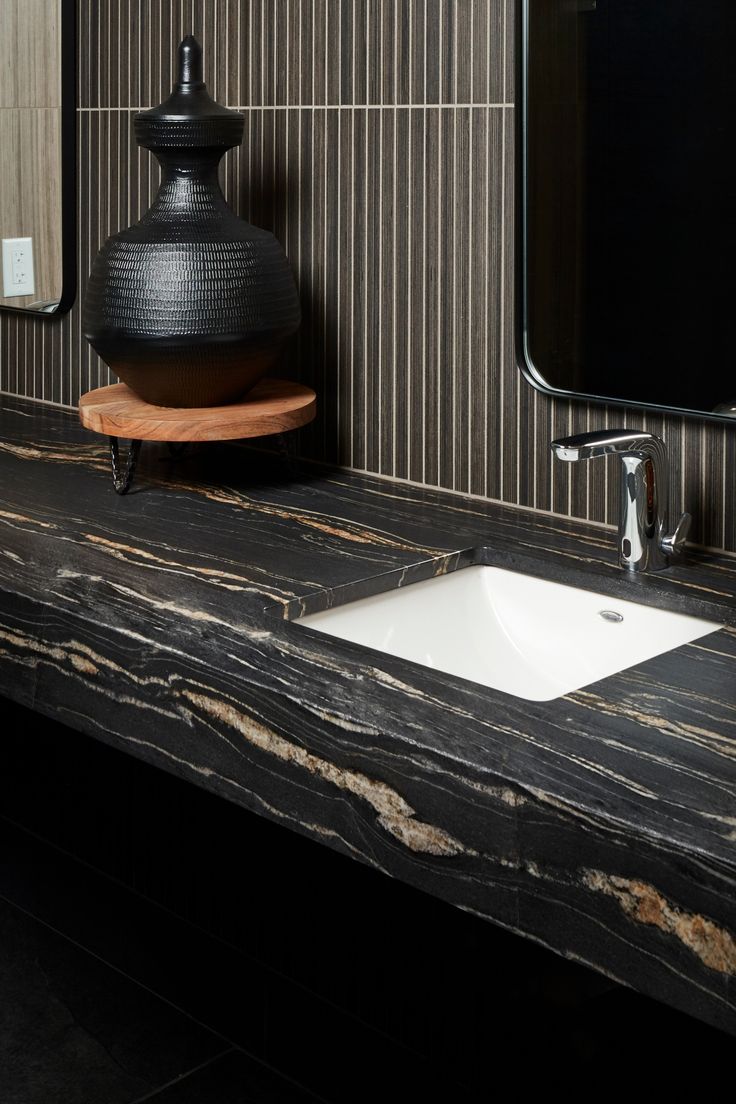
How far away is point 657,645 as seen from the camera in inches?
52.0

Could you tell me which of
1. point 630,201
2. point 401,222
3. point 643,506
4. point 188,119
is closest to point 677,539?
point 643,506

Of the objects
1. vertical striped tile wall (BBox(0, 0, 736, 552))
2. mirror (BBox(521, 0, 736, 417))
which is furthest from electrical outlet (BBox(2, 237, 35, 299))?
mirror (BBox(521, 0, 736, 417))

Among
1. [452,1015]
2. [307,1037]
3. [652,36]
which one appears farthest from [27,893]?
[652,36]

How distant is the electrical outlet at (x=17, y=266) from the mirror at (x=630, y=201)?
106 centimetres

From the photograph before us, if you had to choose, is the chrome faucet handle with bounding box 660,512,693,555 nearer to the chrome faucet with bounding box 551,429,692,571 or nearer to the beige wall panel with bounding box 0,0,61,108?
the chrome faucet with bounding box 551,429,692,571

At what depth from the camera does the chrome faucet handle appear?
138 cm

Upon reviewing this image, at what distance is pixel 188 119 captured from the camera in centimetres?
162

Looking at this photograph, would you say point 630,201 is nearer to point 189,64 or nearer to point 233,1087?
point 189,64

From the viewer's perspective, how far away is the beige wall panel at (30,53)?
83.2 inches

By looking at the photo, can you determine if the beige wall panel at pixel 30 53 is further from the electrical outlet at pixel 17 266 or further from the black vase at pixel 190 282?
the black vase at pixel 190 282

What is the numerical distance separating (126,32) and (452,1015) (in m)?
1.52

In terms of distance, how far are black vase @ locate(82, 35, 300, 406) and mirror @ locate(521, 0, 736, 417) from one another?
34 centimetres

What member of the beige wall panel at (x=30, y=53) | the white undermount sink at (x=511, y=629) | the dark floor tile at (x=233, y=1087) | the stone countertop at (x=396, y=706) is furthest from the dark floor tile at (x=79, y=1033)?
the beige wall panel at (x=30, y=53)

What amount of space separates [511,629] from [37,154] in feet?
4.20
